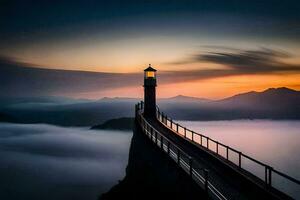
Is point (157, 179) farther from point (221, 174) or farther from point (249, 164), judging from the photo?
point (249, 164)

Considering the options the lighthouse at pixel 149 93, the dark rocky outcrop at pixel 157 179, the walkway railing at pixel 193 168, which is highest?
the lighthouse at pixel 149 93

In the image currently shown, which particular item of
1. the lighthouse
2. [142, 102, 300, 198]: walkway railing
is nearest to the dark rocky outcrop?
[142, 102, 300, 198]: walkway railing

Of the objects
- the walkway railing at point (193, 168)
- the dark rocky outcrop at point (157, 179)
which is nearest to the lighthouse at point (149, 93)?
the dark rocky outcrop at point (157, 179)

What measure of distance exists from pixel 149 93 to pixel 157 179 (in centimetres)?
1733

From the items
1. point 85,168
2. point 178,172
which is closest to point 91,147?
point 85,168

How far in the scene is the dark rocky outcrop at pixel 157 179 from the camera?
12406 millimetres

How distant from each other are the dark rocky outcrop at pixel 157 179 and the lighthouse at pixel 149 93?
9.83 meters

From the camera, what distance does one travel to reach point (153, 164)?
18141 mm

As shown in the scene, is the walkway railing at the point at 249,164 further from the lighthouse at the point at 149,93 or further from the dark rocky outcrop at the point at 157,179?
the dark rocky outcrop at the point at 157,179

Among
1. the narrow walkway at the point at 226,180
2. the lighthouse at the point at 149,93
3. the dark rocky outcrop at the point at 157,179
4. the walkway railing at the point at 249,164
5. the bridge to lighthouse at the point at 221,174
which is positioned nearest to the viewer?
the bridge to lighthouse at the point at 221,174

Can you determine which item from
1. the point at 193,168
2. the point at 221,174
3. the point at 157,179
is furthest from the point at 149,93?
the point at 193,168

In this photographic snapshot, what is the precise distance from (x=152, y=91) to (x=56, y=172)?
164 ft

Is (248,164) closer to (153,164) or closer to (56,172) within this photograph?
(56,172)

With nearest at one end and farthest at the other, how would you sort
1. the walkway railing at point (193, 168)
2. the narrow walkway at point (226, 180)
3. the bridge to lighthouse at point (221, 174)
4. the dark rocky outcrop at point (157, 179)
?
the walkway railing at point (193, 168) < the bridge to lighthouse at point (221, 174) < the narrow walkway at point (226, 180) < the dark rocky outcrop at point (157, 179)
